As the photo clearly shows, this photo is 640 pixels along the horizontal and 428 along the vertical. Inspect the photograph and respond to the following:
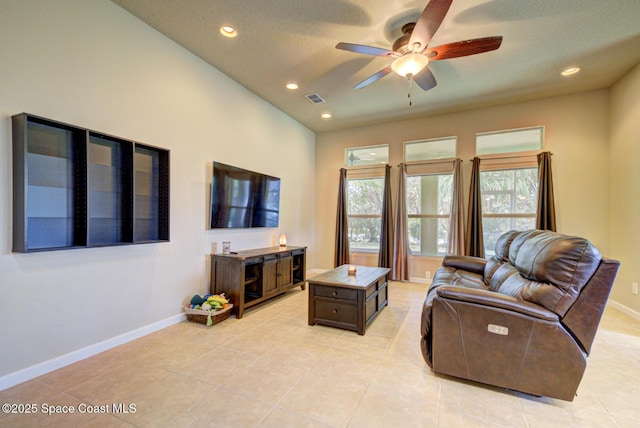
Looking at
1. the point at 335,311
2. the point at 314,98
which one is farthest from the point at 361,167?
the point at 335,311

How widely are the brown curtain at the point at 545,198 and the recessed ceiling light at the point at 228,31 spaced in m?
4.60

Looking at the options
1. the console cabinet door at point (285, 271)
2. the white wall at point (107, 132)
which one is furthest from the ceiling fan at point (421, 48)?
the console cabinet door at point (285, 271)

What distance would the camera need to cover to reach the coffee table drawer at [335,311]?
2828mm

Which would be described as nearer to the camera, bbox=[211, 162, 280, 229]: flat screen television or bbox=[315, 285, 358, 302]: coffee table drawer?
bbox=[315, 285, 358, 302]: coffee table drawer

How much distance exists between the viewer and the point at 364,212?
5.68m

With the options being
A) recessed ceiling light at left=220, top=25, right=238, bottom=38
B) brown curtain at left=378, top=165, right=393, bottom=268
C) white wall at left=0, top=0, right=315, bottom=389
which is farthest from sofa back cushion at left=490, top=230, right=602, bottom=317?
recessed ceiling light at left=220, top=25, right=238, bottom=38

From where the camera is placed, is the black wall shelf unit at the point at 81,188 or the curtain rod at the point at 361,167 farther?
the curtain rod at the point at 361,167

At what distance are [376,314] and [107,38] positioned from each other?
3849 millimetres

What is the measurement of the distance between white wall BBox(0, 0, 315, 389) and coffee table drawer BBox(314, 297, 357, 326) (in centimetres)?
148

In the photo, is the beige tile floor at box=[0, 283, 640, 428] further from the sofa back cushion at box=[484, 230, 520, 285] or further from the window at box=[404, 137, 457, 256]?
the window at box=[404, 137, 457, 256]

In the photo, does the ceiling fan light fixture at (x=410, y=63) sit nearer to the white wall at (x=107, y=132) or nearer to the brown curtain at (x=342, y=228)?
the white wall at (x=107, y=132)

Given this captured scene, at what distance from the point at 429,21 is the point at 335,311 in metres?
2.70

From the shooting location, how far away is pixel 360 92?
4.06 meters

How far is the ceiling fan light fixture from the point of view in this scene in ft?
8.11
